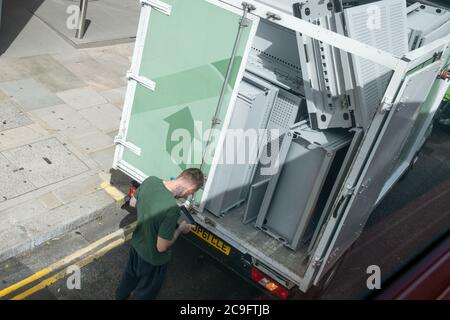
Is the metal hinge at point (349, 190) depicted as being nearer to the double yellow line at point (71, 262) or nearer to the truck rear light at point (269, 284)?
the truck rear light at point (269, 284)

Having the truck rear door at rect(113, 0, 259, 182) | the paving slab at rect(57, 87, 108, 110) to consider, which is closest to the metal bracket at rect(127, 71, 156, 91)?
the truck rear door at rect(113, 0, 259, 182)

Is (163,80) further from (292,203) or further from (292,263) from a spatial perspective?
(292,263)

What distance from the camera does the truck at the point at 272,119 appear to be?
4484mm

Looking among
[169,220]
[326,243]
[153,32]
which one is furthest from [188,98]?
[326,243]

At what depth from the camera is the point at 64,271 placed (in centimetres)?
538

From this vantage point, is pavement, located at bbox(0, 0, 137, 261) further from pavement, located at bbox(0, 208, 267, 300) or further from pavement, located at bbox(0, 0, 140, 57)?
pavement, located at bbox(0, 208, 267, 300)

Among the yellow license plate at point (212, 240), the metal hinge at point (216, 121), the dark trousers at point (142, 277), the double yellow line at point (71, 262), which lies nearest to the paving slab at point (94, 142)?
the double yellow line at point (71, 262)

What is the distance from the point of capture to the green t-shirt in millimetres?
4207

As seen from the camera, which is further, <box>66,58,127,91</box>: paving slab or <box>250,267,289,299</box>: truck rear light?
<box>66,58,127,91</box>: paving slab

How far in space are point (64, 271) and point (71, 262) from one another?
0.17 meters

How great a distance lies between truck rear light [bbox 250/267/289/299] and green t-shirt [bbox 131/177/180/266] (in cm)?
100

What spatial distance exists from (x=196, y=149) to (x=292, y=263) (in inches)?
64.0

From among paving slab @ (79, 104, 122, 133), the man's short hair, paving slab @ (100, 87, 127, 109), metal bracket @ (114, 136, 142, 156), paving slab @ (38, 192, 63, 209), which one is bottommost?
paving slab @ (38, 192, 63, 209)

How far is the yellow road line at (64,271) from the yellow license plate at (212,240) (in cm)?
128
